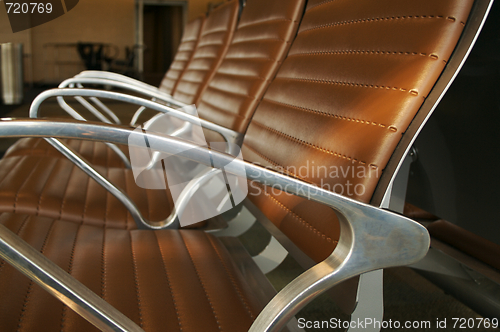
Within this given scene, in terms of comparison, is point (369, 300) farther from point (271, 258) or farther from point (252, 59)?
point (252, 59)

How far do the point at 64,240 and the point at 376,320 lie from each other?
0.51 meters

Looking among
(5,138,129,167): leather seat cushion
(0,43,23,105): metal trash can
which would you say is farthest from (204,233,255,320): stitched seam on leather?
(0,43,23,105): metal trash can

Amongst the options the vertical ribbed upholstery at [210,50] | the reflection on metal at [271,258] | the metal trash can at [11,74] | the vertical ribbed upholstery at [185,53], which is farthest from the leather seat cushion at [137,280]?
the metal trash can at [11,74]

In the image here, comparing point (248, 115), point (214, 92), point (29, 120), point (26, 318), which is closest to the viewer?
point (29, 120)

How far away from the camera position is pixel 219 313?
0.52m

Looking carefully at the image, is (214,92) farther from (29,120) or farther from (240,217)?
(29,120)

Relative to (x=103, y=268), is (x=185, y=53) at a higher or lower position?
higher

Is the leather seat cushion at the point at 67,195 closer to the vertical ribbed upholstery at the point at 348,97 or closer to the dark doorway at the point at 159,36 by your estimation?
the vertical ribbed upholstery at the point at 348,97

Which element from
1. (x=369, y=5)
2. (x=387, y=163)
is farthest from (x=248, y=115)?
(x=387, y=163)

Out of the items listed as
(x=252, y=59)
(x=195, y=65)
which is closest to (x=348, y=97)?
(x=252, y=59)

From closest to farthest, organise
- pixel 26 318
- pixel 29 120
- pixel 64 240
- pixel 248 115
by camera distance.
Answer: pixel 29 120
pixel 26 318
pixel 64 240
pixel 248 115

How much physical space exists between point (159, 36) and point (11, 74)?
17.3 ft

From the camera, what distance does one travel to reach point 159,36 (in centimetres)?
1089

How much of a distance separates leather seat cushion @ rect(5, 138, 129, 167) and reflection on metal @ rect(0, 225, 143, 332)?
3.09ft
